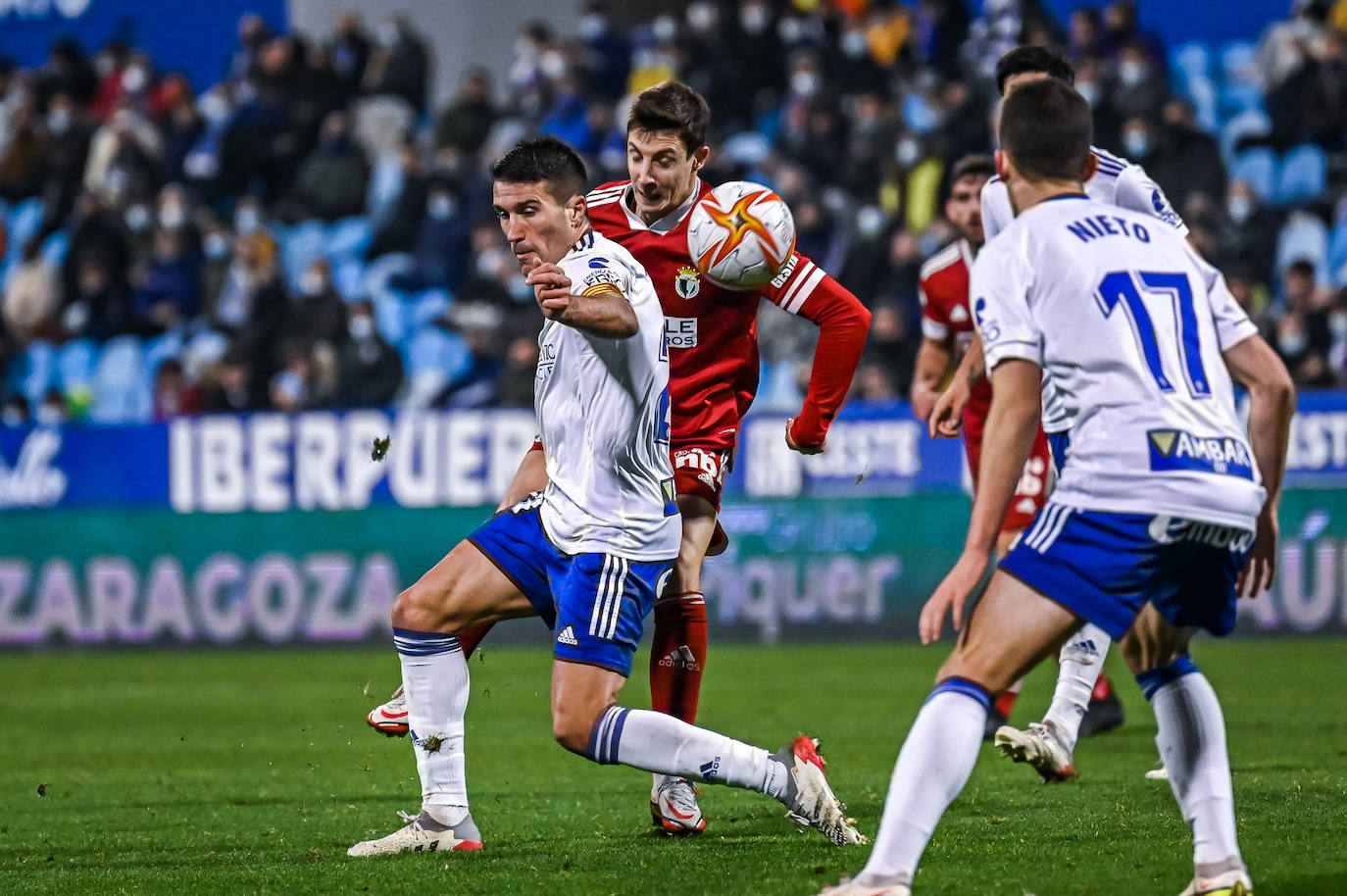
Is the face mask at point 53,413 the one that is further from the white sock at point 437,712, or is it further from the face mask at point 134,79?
the white sock at point 437,712

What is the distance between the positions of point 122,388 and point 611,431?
13629 millimetres

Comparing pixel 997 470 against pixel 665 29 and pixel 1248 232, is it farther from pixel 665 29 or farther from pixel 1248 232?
pixel 665 29

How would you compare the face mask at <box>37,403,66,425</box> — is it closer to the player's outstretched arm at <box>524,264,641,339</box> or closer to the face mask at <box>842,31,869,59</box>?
the face mask at <box>842,31,869,59</box>

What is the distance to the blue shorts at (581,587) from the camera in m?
4.99

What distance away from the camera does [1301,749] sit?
7.45 metres

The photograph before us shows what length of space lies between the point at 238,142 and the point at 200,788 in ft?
43.7

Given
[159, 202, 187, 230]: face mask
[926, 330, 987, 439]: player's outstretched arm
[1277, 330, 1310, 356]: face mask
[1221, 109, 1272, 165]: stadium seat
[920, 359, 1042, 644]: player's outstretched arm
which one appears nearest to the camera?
[920, 359, 1042, 644]: player's outstretched arm

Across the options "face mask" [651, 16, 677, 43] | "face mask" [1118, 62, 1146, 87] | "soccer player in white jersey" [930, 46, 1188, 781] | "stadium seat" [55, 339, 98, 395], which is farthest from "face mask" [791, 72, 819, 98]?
"soccer player in white jersey" [930, 46, 1188, 781]

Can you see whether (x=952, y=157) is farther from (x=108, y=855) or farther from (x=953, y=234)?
(x=108, y=855)

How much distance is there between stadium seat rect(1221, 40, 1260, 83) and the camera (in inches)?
683

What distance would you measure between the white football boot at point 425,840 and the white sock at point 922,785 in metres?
1.90

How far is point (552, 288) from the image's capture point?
→ 4.58m

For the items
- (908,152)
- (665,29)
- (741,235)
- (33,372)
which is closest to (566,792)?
(741,235)

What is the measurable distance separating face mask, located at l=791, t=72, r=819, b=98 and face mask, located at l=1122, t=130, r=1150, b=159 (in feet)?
10.6
